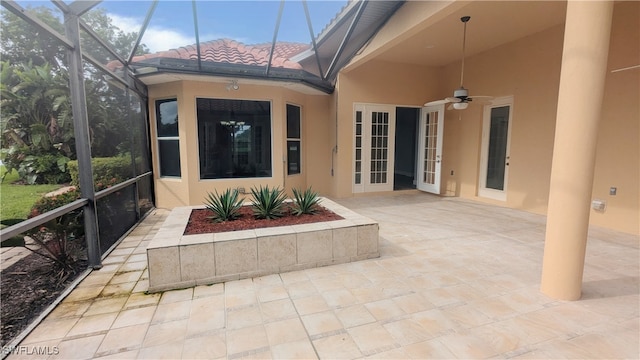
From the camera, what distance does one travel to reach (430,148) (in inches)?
289

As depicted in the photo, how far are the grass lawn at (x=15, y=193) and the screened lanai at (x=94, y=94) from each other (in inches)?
1.9

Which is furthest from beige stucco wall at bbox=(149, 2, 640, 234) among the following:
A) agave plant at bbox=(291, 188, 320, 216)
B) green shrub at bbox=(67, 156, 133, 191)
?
agave plant at bbox=(291, 188, 320, 216)

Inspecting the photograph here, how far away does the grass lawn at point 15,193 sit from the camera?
13.0ft

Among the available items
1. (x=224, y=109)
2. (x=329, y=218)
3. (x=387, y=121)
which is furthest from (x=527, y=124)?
(x=224, y=109)

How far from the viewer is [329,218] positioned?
3475mm

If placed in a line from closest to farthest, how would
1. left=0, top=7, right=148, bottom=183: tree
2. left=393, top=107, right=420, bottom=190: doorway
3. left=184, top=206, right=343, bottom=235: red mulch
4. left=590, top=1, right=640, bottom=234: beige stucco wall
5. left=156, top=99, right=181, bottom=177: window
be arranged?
left=184, top=206, right=343, bottom=235: red mulch → left=0, top=7, right=148, bottom=183: tree → left=590, top=1, right=640, bottom=234: beige stucco wall → left=156, top=99, right=181, bottom=177: window → left=393, top=107, right=420, bottom=190: doorway

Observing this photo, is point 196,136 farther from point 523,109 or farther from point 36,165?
point 523,109

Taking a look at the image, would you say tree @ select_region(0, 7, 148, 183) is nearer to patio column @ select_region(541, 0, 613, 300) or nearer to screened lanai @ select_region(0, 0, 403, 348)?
screened lanai @ select_region(0, 0, 403, 348)

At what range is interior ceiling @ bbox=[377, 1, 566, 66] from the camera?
4.27m

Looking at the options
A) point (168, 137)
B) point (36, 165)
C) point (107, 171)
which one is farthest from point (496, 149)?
point (36, 165)

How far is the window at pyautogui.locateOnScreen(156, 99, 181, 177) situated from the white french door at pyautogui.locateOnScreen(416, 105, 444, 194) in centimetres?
590

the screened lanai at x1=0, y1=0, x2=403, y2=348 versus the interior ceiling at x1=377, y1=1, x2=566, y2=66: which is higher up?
the interior ceiling at x1=377, y1=1, x2=566, y2=66

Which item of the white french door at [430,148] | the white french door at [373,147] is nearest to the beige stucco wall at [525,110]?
the white french door at [373,147]

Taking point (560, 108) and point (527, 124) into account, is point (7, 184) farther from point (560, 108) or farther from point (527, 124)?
point (527, 124)
